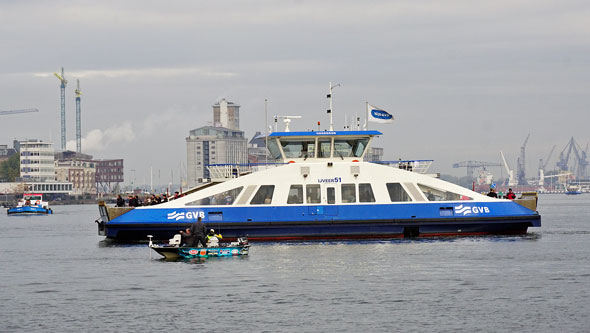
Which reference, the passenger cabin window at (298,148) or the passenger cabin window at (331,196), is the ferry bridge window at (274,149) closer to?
the passenger cabin window at (298,148)

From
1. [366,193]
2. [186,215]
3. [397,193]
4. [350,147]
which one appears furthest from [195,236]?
[350,147]

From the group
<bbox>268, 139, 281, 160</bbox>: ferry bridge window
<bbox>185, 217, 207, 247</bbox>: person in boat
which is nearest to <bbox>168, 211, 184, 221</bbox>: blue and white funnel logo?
<bbox>185, 217, 207, 247</bbox>: person in boat

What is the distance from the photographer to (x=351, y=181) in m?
45.3

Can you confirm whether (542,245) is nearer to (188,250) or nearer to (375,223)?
(375,223)

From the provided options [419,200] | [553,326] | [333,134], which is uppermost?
[333,134]

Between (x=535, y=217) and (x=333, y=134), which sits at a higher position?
(x=333, y=134)

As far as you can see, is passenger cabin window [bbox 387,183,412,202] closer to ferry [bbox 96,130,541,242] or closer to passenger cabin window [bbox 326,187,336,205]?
ferry [bbox 96,130,541,242]

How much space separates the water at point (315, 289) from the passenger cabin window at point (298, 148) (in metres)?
5.36

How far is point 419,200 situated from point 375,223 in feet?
7.71

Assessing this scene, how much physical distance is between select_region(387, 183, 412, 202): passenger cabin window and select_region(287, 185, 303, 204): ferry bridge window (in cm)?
408

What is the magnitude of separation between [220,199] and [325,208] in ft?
15.9

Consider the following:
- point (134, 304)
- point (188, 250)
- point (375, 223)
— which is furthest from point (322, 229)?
point (134, 304)

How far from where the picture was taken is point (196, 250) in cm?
3884

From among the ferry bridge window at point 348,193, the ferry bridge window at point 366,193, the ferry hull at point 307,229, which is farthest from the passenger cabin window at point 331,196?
the ferry bridge window at point 366,193
